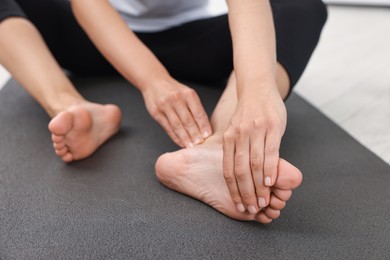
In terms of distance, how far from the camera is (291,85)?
3.26 ft

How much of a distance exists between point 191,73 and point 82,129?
0.46m

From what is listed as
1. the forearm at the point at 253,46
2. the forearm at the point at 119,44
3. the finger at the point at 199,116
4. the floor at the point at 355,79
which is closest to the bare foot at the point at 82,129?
the forearm at the point at 119,44

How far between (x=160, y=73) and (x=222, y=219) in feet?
1.12

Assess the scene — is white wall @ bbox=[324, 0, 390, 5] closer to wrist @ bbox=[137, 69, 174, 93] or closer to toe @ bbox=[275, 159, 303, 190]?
wrist @ bbox=[137, 69, 174, 93]

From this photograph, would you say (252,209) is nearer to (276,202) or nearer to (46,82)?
(276,202)

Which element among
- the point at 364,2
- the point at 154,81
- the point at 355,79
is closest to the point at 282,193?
the point at 154,81

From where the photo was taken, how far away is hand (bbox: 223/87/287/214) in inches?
26.7

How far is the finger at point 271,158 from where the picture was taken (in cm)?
67

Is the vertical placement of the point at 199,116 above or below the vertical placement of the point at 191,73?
above

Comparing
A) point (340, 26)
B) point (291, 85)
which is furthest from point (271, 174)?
point (340, 26)

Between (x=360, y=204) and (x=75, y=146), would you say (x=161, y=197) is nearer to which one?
(x=75, y=146)

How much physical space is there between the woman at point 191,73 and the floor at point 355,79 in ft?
1.00

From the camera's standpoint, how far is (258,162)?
68 centimetres

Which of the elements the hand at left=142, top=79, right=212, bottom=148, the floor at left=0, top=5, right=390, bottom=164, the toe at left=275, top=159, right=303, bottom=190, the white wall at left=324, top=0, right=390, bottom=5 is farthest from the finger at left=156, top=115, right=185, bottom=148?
the white wall at left=324, top=0, right=390, bottom=5
